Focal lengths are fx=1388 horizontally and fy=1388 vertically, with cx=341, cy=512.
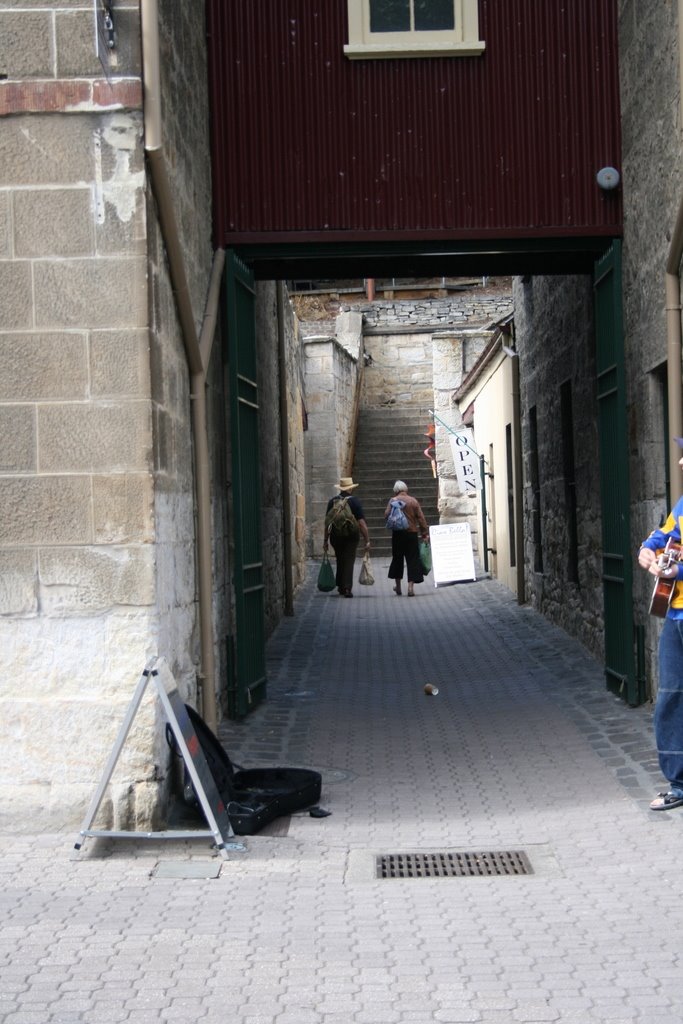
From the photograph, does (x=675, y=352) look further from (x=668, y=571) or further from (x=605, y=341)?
(x=668, y=571)

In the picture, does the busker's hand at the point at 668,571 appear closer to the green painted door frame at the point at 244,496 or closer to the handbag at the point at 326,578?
the green painted door frame at the point at 244,496

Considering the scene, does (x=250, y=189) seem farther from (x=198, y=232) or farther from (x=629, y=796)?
(x=629, y=796)

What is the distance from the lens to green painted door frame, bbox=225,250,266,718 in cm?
934

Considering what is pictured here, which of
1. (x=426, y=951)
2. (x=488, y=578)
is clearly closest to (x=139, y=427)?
(x=426, y=951)

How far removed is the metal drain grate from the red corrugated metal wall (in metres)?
4.77

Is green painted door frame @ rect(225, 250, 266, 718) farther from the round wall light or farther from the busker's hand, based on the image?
the busker's hand

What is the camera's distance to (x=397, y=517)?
19.0m

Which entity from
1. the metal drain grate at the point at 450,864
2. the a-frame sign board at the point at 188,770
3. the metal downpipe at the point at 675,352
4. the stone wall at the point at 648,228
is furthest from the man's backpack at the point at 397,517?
the metal drain grate at the point at 450,864

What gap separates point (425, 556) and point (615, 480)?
9837 mm

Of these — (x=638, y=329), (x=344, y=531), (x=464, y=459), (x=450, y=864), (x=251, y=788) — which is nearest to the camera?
(x=450, y=864)

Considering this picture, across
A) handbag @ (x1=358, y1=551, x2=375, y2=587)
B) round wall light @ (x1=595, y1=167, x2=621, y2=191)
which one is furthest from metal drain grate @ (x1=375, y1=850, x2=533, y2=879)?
handbag @ (x1=358, y1=551, x2=375, y2=587)

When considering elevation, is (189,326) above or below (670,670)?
above

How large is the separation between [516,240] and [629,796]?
13.7 feet

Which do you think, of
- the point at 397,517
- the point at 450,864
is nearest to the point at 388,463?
the point at 397,517
